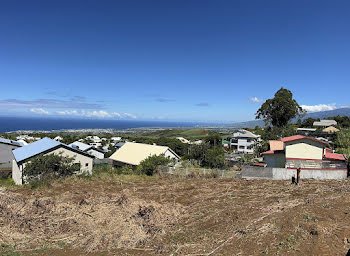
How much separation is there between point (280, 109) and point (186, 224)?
43362 millimetres

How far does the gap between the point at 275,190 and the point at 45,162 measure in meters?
18.0

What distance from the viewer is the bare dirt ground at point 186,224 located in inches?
240

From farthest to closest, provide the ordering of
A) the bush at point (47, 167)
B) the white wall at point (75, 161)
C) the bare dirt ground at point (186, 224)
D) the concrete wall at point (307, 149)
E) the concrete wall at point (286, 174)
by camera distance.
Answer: the white wall at point (75, 161) → the concrete wall at point (307, 149) → the bush at point (47, 167) → the concrete wall at point (286, 174) → the bare dirt ground at point (186, 224)

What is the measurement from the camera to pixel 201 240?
677 cm

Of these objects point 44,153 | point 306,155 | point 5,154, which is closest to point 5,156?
point 5,154

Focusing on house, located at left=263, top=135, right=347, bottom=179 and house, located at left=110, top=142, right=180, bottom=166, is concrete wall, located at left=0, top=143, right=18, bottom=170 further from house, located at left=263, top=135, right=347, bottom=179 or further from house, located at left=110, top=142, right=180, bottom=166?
house, located at left=263, top=135, right=347, bottom=179

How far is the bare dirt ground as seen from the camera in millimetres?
6086

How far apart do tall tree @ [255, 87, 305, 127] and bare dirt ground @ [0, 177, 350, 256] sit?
118 ft

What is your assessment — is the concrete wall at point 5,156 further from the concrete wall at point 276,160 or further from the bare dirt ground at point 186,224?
the concrete wall at point 276,160

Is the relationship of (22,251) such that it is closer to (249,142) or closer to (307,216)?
(307,216)

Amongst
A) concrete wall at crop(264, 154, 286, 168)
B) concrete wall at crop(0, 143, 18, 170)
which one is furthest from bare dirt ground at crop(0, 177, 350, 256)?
concrete wall at crop(0, 143, 18, 170)

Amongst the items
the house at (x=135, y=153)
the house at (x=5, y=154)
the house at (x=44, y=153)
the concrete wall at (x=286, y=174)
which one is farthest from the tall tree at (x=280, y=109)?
the house at (x=5, y=154)

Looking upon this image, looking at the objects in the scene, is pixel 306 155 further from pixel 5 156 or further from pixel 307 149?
pixel 5 156

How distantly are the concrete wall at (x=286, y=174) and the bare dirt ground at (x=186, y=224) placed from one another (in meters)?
4.65
